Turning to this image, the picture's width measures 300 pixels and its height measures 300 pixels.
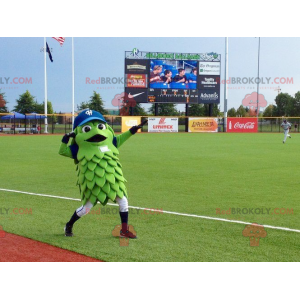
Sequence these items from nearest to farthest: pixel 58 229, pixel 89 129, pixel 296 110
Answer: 1. pixel 89 129
2. pixel 58 229
3. pixel 296 110

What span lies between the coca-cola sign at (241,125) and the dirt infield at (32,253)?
48.1 m

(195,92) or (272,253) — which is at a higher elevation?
(195,92)

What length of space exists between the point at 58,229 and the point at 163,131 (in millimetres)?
43897

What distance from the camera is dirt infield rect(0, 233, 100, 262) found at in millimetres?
5102

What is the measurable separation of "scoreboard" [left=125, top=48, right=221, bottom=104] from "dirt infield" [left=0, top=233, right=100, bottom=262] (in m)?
44.0

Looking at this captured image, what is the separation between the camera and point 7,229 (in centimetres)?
651

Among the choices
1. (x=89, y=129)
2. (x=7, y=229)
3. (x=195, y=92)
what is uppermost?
(x=195, y=92)

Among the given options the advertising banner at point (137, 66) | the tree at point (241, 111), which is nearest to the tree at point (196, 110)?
the advertising banner at point (137, 66)

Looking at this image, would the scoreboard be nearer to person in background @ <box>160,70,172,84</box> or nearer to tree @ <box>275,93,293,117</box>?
person in background @ <box>160,70,172,84</box>

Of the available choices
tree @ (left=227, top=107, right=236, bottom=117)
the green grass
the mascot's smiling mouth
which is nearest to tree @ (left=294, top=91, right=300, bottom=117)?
tree @ (left=227, top=107, right=236, bottom=117)

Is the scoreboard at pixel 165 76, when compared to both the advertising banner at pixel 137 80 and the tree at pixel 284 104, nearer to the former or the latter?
the advertising banner at pixel 137 80

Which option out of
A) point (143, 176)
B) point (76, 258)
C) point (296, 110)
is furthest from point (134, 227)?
point (296, 110)

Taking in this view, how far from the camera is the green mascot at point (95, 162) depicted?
578 cm

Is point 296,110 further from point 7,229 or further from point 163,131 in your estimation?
point 7,229
